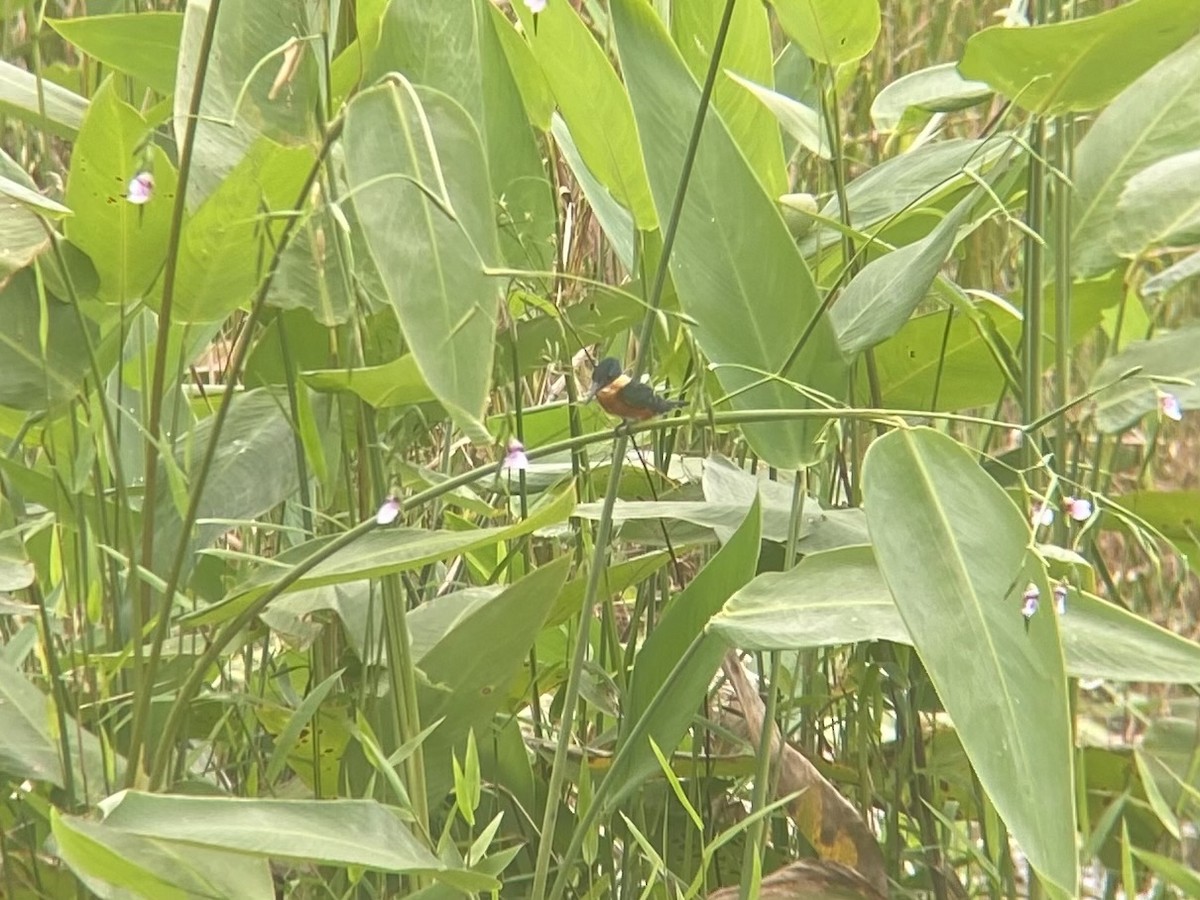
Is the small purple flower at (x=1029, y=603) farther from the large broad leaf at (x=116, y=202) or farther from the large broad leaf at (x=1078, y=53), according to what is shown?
A: the large broad leaf at (x=116, y=202)

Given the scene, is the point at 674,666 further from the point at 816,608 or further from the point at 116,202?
the point at 116,202

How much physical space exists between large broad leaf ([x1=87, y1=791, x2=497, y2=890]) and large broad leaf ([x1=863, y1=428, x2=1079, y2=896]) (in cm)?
18

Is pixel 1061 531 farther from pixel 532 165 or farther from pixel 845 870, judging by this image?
pixel 532 165

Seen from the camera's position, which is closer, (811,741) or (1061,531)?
(1061,531)

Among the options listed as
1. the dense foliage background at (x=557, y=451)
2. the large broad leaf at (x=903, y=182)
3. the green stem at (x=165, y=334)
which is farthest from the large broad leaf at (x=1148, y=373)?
the green stem at (x=165, y=334)

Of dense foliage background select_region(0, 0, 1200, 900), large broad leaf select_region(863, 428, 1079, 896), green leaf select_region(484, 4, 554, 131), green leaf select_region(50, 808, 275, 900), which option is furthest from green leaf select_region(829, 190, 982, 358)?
green leaf select_region(50, 808, 275, 900)

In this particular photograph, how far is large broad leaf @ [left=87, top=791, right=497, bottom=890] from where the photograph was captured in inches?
18.8

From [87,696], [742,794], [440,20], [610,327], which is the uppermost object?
[440,20]

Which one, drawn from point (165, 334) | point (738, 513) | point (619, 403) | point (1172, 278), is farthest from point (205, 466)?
point (1172, 278)

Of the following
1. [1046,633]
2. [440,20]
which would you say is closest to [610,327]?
[440,20]

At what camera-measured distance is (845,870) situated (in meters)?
0.69

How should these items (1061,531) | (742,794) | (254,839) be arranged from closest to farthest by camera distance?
(254,839) < (1061,531) < (742,794)

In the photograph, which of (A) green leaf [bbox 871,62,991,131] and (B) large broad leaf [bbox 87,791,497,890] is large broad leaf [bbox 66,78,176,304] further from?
(A) green leaf [bbox 871,62,991,131]

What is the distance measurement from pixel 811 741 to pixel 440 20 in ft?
1.63
